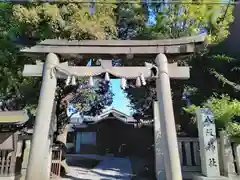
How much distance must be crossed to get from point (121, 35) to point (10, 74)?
602 cm

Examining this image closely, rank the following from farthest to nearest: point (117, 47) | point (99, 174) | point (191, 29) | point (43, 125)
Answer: point (191, 29), point (99, 174), point (117, 47), point (43, 125)

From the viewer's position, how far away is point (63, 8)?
8.99 meters

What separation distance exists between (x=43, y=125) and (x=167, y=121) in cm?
333

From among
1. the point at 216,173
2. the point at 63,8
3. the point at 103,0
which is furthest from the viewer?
the point at 103,0

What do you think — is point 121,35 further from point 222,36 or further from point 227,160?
point 227,160

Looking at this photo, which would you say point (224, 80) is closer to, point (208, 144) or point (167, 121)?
point (208, 144)

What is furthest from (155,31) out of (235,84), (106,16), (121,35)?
(235,84)

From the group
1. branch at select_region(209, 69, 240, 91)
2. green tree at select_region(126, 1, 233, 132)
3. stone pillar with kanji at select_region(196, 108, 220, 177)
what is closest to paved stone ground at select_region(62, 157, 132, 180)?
stone pillar with kanji at select_region(196, 108, 220, 177)

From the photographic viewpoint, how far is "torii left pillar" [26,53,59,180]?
6039 millimetres

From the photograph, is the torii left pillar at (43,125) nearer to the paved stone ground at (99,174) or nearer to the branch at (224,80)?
the paved stone ground at (99,174)

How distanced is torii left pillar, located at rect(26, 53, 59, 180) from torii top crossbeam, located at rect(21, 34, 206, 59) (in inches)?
13.9

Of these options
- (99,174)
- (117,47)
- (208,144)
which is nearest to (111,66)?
(117,47)

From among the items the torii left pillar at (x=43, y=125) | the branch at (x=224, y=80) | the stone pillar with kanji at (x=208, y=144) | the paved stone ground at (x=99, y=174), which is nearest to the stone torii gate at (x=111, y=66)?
the torii left pillar at (x=43, y=125)

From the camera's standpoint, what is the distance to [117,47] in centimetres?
739
